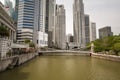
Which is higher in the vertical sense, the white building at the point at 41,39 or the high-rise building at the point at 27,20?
the high-rise building at the point at 27,20

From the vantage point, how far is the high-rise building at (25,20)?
477 ft

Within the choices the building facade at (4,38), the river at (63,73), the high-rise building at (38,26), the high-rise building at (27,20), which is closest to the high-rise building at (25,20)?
the high-rise building at (27,20)

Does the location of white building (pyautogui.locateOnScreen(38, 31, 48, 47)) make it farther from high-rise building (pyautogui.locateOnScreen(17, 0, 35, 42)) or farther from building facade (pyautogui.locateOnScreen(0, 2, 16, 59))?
building facade (pyautogui.locateOnScreen(0, 2, 16, 59))

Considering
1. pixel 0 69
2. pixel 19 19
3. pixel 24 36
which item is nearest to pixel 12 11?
pixel 19 19

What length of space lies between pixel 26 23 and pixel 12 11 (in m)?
36.7

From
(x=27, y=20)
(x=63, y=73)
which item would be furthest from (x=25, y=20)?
(x=63, y=73)

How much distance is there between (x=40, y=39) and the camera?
177m

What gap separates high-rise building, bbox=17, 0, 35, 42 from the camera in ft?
477

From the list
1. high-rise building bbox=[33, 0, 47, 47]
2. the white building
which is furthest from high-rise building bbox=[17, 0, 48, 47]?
the white building

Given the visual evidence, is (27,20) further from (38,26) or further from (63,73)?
(63,73)

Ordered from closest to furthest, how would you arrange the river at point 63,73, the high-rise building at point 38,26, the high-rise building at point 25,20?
the river at point 63,73 → the high-rise building at point 25,20 → the high-rise building at point 38,26

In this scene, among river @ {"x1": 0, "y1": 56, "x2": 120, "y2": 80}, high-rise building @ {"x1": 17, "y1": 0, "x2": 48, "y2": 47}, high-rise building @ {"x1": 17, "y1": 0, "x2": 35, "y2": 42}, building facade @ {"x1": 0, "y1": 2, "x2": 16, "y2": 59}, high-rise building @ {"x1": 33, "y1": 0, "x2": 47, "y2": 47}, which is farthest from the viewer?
high-rise building @ {"x1": 33, "y1": 0, "x2": 47, "y2": 47}

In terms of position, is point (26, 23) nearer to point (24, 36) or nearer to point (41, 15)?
point (24, 36)

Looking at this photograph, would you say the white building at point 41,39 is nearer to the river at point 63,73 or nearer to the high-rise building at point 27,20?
the high-rise building at point 27,20
